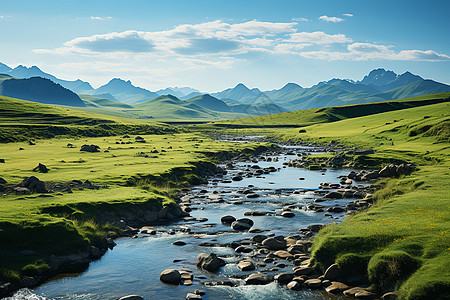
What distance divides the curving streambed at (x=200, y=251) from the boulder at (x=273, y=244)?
2.01 metres

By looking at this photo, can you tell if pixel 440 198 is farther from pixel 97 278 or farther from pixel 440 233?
pixel 97 278

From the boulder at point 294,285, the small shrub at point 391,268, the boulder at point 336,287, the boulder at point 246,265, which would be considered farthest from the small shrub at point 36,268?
the small shrub at point 391,268

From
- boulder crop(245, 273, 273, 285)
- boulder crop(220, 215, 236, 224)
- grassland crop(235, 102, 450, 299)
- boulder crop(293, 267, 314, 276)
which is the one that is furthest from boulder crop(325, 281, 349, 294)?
boulder crop(220, 215, 236, 224)

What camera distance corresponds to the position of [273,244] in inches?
1265

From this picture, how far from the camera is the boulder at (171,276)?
2591 centimetres

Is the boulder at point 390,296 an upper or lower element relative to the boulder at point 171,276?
upper

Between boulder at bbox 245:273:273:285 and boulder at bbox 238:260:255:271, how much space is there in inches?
68.7

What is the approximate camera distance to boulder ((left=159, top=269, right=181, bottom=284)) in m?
25.9

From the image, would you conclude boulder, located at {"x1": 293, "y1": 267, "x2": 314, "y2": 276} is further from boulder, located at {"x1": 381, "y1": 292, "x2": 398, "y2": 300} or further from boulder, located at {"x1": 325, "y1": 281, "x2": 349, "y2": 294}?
boulder, located at {"x1": 381, "y1": 292, "x2": 398, "y2": 300}

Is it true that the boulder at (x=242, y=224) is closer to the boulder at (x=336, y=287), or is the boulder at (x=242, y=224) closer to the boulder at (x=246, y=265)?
the boulder at (x=246, y=265)

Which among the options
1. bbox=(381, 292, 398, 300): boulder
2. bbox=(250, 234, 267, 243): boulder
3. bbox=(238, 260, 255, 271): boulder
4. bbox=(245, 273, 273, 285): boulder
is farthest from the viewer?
bbox=(250, 234, 267, 243): boulder

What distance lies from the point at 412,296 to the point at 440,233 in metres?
7.53

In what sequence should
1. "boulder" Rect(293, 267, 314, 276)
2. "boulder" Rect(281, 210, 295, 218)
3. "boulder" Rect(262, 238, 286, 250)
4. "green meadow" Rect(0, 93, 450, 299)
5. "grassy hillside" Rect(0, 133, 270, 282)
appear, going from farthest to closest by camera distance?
"boulder" Rect(281, 210, 295, 218)
"boulder" Rect(262, 238, 286, 250)
"grassy hillside" Rect(0, 133, 270, 282)
"boulder" Rect(293, 267, 314, 276)
"green meadow" Rect(0, 93, 450, 299)

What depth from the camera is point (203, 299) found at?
23.4m
